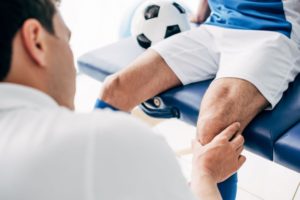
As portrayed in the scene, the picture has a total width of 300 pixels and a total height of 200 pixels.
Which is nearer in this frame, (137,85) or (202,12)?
(137,85)

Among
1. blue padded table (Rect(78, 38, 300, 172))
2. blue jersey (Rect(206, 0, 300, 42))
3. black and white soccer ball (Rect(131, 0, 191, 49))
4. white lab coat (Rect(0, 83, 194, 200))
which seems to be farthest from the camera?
black and white soccer ball (Rect(131, 0, 191, 49))

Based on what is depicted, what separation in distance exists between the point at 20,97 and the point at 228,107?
0.65 metres

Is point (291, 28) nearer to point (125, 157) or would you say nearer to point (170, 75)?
point (170, 75)

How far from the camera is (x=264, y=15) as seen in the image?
1.14m

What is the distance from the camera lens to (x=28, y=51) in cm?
47

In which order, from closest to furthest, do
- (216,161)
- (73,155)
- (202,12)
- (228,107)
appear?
1. (73,155)
2. (216,161)
3. (228,107)
4. (202,12)

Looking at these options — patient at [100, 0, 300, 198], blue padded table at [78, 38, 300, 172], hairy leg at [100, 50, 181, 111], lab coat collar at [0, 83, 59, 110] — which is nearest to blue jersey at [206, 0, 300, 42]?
patient at [100, 0, 300, 198]

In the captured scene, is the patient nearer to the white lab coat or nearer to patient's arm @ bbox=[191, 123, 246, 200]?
patient's arm @ bbox=[191, 123, 246, 200]

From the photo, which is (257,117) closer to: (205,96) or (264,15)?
(205,96)

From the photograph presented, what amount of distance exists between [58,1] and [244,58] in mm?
635

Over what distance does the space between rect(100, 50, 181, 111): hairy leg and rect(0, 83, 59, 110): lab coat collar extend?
0.65 metres

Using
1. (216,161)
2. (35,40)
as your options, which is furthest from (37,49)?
(216,161)

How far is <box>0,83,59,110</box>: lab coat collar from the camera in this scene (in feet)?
1.41

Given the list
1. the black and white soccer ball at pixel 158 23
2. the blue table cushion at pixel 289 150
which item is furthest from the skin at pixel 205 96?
the black and white soccer ball at pixel 158 23
